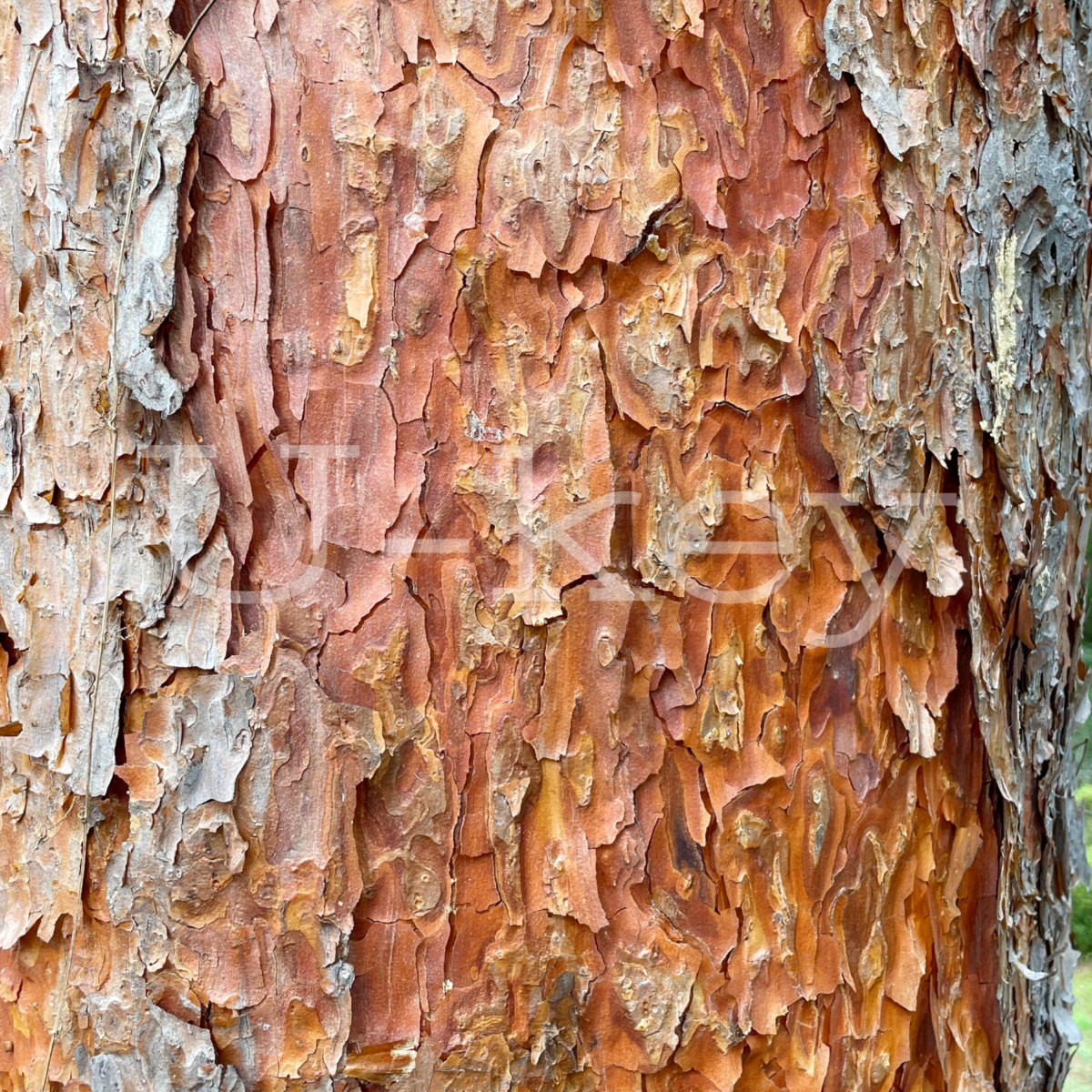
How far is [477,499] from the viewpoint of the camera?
783mm

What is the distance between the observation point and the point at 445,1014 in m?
0.80

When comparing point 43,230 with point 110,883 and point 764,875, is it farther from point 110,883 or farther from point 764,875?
point 764,875

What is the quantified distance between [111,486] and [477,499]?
0.93ft

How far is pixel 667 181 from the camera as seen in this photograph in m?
0.77

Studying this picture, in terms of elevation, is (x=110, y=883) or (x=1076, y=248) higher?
(x=1076, y=248)

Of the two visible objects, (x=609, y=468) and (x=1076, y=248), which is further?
(x=1076, y=248)

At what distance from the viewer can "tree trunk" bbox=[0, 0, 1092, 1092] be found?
77cm

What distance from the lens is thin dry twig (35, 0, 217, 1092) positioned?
76 cm

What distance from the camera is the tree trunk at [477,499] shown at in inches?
30.1

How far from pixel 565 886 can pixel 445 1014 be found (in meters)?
0.14

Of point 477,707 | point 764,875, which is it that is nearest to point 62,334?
point 477,707

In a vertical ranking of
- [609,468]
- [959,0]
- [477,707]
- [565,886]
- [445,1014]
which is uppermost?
[959,0]

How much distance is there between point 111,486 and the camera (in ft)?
2.60

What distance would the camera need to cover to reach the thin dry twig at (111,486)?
2.50ft
